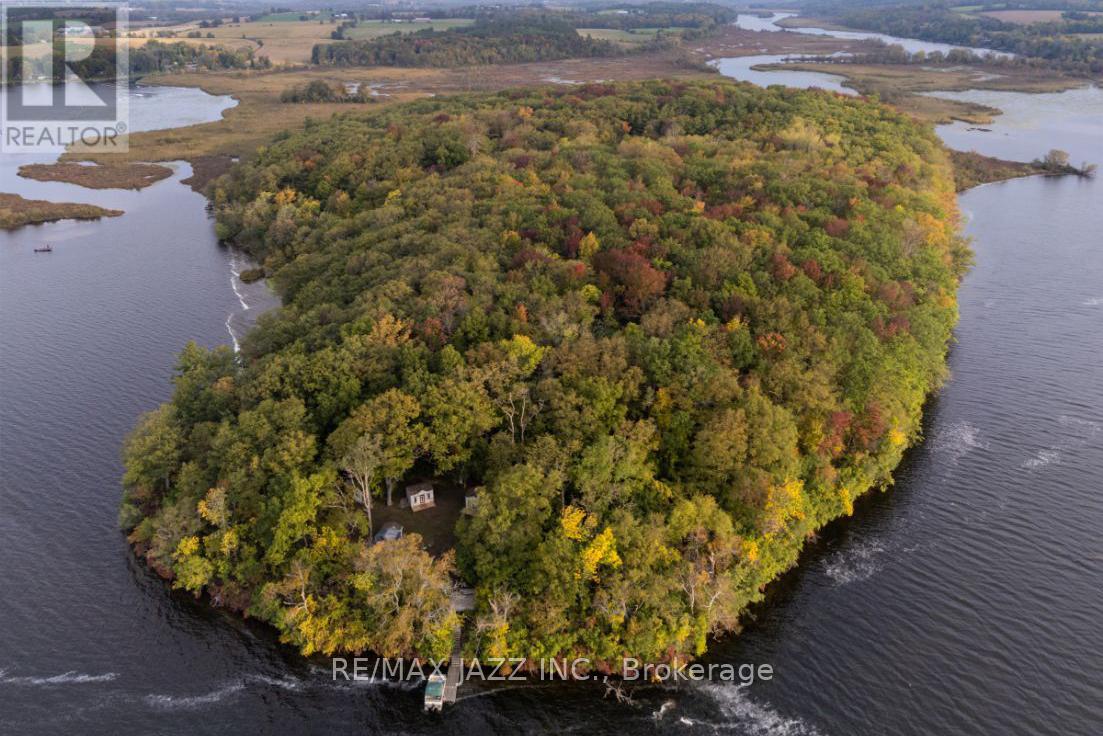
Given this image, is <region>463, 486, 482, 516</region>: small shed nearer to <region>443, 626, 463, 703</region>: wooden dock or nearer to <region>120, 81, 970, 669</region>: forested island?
<region>120, 81, 970, 669</region>: forested island

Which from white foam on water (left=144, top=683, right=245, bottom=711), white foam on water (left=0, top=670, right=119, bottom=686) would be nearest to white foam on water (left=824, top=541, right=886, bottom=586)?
white foam on water (left=144, top=683, right=245, bottom=711)

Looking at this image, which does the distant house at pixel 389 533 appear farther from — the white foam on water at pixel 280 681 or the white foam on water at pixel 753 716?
the white foam on water at pixel 753 716

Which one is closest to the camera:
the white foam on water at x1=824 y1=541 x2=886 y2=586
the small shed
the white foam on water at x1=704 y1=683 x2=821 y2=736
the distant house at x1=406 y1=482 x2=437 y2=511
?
the white foam on water at x1=704 y1=683 x2=821 y2=736

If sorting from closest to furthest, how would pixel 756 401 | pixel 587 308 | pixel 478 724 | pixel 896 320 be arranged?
pixel 478 724, pixel 756 401, pixel 587 308, pixel 896 320

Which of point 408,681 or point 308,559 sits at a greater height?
point 308,559

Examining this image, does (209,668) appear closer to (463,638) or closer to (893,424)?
(463,638)

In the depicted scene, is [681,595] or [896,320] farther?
[896,320]

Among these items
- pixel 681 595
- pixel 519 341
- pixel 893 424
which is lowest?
pixel 681 595

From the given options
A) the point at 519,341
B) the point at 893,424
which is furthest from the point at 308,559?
the point at 893,424
